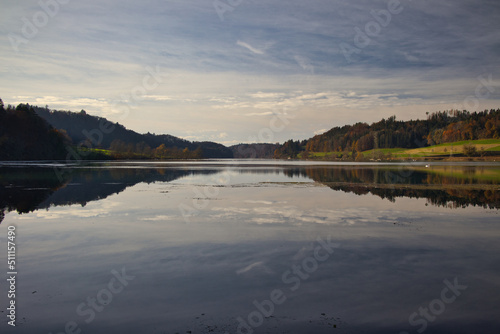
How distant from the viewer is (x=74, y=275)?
29.8ft

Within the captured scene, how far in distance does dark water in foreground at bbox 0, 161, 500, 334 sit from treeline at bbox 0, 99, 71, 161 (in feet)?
369

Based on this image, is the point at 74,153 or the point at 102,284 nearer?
the point at 102,284

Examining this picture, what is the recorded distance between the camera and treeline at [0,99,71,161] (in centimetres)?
10994

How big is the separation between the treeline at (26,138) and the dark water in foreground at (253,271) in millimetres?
112433

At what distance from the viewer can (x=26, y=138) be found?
118562 millimetres

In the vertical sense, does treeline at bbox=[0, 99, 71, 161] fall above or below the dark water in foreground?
above

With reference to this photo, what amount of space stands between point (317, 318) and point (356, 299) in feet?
4.37

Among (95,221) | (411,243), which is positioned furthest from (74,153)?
(411,243)

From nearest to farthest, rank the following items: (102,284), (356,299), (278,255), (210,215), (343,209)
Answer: (356,299), (102,284), (278,255), (210,215), (343,209)

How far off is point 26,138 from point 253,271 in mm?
133977

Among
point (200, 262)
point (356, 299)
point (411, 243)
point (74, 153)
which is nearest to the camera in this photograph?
point (356, 299)

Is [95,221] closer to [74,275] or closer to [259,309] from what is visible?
[74,275]

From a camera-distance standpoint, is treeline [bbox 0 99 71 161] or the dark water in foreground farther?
treeline [bbox 0 99 71 161]

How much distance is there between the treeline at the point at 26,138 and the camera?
10994 cm
